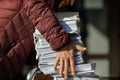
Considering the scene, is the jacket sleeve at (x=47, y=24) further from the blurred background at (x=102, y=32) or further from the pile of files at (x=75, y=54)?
the blurred background at (x=102, y=32)

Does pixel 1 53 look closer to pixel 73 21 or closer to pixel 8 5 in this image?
pixel 8 5

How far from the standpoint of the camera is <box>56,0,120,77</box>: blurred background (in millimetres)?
2592

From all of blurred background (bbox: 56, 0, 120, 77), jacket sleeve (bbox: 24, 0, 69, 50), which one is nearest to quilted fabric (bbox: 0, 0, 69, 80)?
jacket sleeve (bbox: 24, 0, 69, 50)

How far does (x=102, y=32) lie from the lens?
8.75 ft

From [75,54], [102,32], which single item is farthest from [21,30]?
[102,32]

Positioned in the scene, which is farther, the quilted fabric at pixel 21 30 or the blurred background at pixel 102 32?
the blurred background at pixel 102 32

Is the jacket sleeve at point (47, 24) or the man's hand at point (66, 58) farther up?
the jacket sleeve at point (47, 24)

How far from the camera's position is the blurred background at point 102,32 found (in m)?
2.59

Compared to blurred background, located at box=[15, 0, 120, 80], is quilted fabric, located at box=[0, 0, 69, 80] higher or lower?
higher

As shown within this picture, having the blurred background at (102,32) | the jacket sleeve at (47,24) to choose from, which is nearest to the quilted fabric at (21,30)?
the jacket sleeve at (47,24)

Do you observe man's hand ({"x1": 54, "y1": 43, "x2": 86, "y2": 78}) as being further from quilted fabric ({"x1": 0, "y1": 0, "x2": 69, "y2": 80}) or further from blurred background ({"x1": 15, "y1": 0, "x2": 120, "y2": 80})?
blurred background ({"x1": 15, "y1": 0, "x2": 120, "y2": 80})

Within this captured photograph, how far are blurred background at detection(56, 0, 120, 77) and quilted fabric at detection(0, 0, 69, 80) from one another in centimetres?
110

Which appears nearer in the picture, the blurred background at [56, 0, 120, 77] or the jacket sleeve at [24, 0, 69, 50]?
the jacket sleeve at [24, 0, 69, 50]

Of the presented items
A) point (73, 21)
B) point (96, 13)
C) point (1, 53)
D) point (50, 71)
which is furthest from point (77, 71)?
point (96, 13)
